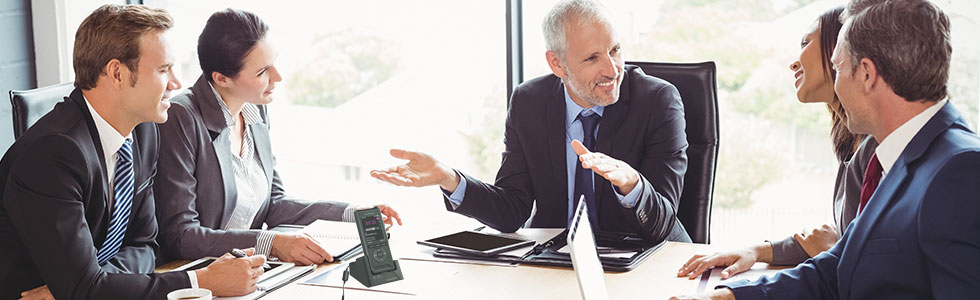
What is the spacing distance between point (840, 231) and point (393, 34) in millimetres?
2646

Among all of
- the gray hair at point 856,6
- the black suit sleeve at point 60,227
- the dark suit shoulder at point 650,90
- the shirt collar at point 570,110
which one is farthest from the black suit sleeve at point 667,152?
the black suit sleeve at point 60,227

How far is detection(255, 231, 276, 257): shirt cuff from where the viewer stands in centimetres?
196

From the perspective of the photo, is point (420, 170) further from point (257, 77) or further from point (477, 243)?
point (257, 77)

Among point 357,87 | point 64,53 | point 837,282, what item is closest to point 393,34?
point 357,87

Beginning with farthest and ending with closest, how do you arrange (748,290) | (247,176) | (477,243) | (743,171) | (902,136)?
(743,171) → (247,176) → (477,243) → (748,290) → (902,136)

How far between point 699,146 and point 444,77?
1826 millimetres

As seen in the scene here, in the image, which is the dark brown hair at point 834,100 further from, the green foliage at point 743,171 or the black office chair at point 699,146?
the green foliage at point 743,171

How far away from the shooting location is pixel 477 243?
2020 millimetres

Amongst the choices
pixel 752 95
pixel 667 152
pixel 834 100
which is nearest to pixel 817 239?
pixel 834 100

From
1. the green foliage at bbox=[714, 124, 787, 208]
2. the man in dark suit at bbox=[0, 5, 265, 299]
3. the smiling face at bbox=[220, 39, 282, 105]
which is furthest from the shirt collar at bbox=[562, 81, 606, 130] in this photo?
the green foliage at bbox=[714, 124, 787, 208]

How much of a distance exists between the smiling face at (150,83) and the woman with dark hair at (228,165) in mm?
310

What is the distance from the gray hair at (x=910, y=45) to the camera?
4.39ft

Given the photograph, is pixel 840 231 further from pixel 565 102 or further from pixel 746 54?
pixel 746 54

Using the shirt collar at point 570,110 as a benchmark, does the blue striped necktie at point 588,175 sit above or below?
below
